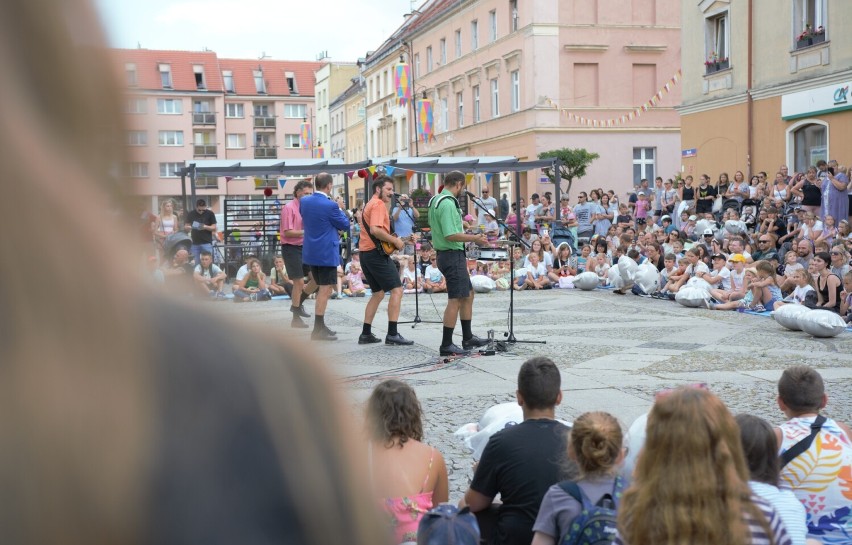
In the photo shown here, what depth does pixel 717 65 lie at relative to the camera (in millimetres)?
29656

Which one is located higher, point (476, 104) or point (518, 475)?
point (476, 104)

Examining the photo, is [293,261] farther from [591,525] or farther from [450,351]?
[591,525]

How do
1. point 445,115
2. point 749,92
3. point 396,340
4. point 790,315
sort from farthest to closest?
1. point 445,115
2. point 749,92
3. point 790,315
4. point 396,340

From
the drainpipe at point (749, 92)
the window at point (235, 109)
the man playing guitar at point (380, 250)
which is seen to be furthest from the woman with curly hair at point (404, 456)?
the window at point (235, 109)

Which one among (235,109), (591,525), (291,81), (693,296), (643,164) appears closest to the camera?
(591,525)

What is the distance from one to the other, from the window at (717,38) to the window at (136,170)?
30.3 meters

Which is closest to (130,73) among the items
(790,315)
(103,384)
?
(103,384)

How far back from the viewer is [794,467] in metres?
4.14

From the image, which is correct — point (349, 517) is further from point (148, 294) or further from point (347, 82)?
point (347, 82)

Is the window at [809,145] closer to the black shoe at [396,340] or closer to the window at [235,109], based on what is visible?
the black shoe at [396,340]

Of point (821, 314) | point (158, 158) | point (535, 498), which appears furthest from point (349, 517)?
point (821, 314)

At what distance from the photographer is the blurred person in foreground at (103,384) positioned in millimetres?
625

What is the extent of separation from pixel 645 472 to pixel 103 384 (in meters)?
2.61

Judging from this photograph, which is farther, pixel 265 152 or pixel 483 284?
pixel 265 152
